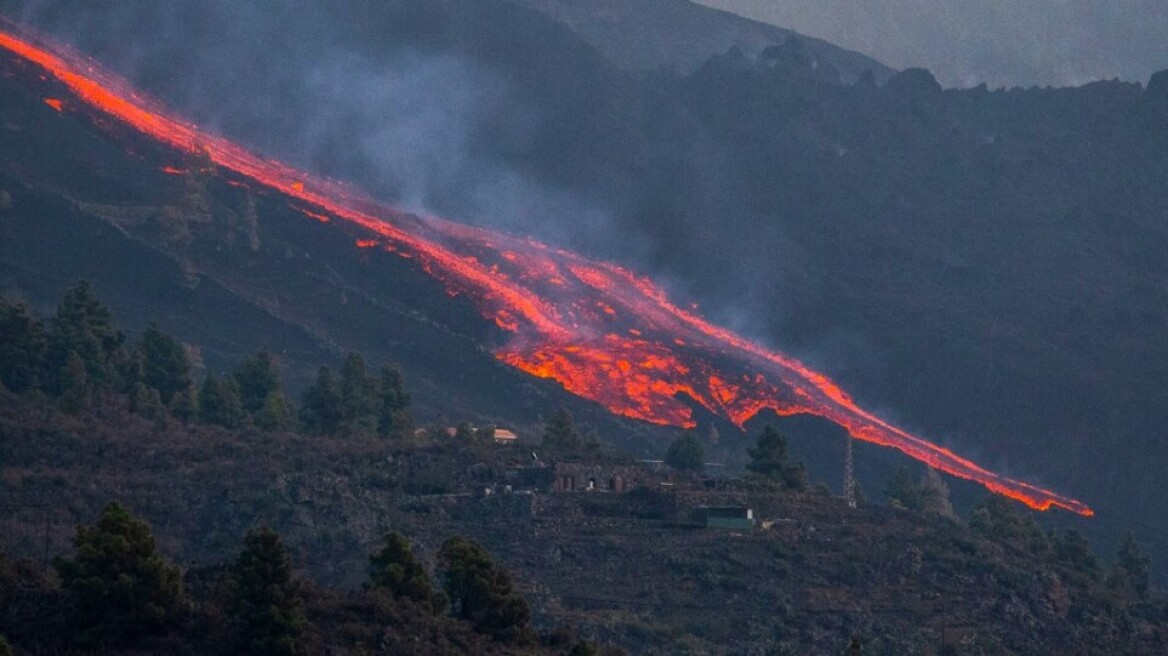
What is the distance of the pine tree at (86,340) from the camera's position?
283 ft

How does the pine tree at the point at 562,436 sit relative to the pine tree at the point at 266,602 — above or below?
above

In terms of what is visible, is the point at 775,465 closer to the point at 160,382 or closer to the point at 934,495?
the point at 934,495

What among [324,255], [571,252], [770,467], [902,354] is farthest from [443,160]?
[770,467]

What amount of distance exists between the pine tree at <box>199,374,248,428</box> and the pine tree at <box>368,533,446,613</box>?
131ft

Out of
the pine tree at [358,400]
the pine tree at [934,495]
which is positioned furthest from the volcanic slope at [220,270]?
the pine tree at [358,400]

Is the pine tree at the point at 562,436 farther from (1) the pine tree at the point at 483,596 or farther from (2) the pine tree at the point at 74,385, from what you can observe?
(1) the pine tree at the point at 483,596

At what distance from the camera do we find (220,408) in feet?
289

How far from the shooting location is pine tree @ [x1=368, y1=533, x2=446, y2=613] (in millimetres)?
46156

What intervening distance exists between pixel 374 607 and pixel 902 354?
374 ft

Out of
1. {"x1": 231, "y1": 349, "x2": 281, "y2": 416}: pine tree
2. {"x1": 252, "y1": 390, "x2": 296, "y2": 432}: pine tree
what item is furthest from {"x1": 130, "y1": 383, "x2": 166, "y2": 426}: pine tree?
{"x1": 231, "y1": 349, "x2": 281, "y2": 416}: pine tree

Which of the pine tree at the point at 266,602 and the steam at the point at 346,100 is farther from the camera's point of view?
the steam at the point at 346,100

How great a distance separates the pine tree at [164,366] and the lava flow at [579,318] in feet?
130

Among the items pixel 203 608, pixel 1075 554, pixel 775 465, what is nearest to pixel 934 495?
pixel 1075 554

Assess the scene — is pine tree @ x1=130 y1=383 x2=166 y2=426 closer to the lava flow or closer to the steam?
the lava flow
